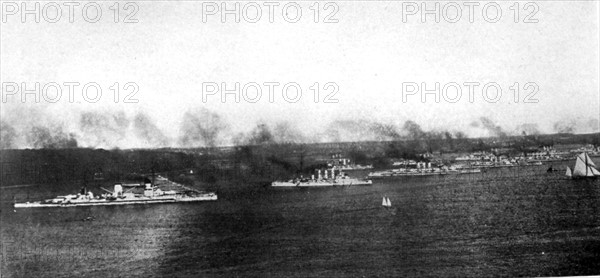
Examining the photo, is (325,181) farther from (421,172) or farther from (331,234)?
(331,234)

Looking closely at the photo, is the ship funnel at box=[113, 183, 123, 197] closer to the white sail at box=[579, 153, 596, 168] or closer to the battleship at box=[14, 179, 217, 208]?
the battleship at box=[14, 179, 217, 208]

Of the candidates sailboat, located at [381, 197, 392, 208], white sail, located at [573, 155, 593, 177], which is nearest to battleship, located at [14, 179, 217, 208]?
sailboat, located at [381, 197, 392, 208]

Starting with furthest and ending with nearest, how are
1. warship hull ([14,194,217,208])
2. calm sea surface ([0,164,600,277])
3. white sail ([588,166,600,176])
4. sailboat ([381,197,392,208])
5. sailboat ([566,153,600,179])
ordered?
sailboat ([381,197,392,208]), white sail ([588,166,600,176]), sailboat ([566,153,600,179]), warship hull ([14,194,217,208]), calm sea surface ([0,164,600,277])

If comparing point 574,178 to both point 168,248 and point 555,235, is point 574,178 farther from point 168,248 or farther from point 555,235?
point 168,248

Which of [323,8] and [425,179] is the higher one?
[323,8]

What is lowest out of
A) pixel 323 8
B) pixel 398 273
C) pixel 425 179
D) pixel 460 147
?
pixel 398 273

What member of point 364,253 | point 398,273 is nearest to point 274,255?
point 364,253

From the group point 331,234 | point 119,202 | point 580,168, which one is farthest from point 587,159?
point 119,202
